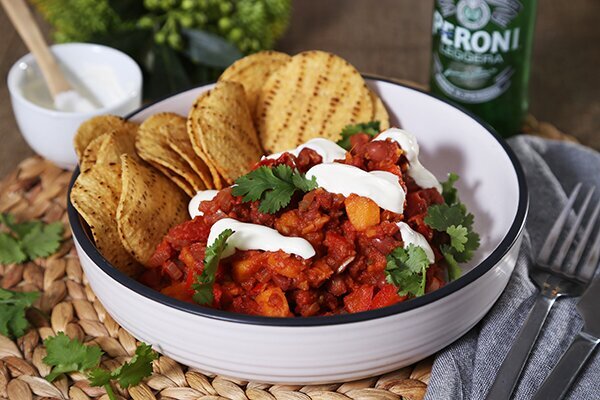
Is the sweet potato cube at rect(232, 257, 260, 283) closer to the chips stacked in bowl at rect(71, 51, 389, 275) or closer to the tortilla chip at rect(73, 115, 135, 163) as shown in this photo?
the chips stacked in bowl at rect(71, 51, 389, 275)

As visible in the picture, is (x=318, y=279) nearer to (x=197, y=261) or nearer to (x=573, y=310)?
(x=197, y=261)

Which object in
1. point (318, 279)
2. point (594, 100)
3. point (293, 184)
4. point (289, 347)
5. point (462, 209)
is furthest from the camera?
point (594, 100)

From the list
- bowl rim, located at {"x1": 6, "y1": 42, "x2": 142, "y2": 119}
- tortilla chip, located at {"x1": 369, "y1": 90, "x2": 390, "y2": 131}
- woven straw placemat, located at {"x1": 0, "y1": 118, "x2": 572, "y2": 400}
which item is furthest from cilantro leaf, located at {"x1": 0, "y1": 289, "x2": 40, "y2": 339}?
tortilla chip, located at {"x1": 369, "y1": 90, "x2": 390, "y2": 131}

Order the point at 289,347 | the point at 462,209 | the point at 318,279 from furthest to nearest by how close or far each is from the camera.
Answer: the point at 462,209 < the point at 318,279 < the point at 289,347

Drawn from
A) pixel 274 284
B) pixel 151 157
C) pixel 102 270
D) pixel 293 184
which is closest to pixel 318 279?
pixel 274 284

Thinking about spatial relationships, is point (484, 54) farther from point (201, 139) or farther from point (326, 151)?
point (201, 139)

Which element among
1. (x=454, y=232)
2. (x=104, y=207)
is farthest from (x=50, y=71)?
(x=454, y=232)
